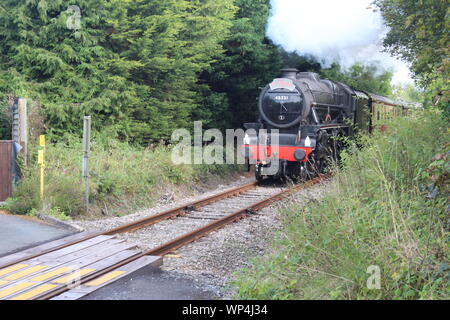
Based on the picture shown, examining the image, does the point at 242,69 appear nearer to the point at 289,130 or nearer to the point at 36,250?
the point at 289,130

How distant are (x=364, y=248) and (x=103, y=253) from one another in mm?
3611

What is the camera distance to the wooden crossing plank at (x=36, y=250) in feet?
21.6

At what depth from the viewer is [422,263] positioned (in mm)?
4762

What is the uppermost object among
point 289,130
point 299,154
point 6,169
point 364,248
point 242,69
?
point 242,69

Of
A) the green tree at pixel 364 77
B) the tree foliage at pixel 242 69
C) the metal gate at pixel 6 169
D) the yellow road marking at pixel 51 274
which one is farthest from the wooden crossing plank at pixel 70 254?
the green tree at pixel 364 77

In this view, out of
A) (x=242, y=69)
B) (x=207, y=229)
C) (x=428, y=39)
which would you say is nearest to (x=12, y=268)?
(x=207, y=229)

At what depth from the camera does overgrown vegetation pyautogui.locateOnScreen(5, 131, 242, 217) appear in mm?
10172

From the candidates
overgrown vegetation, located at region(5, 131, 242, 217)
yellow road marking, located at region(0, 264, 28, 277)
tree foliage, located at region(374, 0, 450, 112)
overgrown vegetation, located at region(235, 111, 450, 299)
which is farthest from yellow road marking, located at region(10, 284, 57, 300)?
tree foliage, located at region(374, 0, 450, 112)

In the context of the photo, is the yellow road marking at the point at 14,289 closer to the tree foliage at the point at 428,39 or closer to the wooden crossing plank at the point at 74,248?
the wooden crossing plank at the point at 74,248

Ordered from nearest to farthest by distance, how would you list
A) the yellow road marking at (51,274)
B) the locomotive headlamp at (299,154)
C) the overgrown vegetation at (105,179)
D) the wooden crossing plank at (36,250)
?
the yellow road marking at (51,274)
the wooden crossing plank at (36,250)
the overgrown vegetation at (105,179)
the locomotive headlamp at (299,154)

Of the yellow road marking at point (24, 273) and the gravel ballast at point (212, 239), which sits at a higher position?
the yellow road marking at point (24, 273)

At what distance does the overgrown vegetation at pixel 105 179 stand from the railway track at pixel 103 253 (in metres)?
1.59

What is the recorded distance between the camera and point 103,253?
7.04 m
